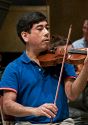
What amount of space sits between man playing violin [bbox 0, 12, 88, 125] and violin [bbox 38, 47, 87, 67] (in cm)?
4

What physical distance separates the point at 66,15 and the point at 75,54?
4274 mm

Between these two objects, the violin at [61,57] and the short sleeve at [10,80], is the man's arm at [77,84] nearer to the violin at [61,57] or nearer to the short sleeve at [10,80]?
the violin at [61,57]

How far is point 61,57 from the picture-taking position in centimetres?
277

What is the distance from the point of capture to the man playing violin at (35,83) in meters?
2.67

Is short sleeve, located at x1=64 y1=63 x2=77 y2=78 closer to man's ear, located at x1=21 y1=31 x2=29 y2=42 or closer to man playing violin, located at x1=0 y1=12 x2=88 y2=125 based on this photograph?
man playing violin, located at x1=0 y1=12 x2=88 y2=125

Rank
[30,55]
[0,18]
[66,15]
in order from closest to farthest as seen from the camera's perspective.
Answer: [30,55] → [0,18] → [66,15]

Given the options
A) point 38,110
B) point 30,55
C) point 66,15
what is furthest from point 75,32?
point 38,110

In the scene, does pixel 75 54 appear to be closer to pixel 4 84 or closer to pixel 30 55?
pixel 30 55

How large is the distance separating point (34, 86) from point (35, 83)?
22mm

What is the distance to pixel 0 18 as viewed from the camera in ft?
21.5

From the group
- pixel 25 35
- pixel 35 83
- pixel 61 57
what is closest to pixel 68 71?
pixel 61 57

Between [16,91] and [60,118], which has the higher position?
[16,91]

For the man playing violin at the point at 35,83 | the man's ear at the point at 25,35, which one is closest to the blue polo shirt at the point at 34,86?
the man playing violin at the point at 35,83

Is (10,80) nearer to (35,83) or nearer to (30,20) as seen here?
(35,83)
